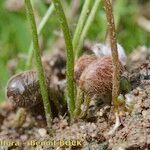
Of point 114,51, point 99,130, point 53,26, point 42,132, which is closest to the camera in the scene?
point 114,51

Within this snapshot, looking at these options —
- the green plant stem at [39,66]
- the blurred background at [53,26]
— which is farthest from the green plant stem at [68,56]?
the blurred background at [53,26]

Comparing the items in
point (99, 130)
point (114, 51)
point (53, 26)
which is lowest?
point (99, 130)

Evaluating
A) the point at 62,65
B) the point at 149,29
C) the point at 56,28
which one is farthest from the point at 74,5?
the point at 62,65

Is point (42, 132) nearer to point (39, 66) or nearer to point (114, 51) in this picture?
point (39, 66)

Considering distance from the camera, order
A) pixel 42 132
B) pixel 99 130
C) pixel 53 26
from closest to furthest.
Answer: pixel 99 130, pixel 42 132, pixel 53 26

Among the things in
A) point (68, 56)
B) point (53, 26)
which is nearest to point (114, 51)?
point (68, 56)

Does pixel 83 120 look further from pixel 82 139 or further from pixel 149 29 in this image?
pixel 149 29

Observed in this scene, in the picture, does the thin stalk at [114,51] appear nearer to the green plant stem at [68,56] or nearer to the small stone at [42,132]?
the green plant stem at [68,56]
